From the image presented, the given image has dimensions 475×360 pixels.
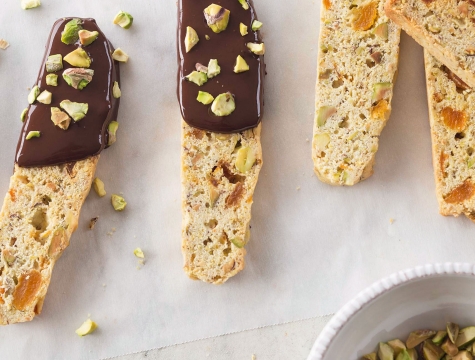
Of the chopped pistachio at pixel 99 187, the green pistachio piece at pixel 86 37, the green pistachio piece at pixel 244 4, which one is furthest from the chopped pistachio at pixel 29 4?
the green pistachio piece at pixel 244 4

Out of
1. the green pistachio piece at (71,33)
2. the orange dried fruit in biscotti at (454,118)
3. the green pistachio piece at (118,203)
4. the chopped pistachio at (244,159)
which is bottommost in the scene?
the green pistachio piece at (118,203)

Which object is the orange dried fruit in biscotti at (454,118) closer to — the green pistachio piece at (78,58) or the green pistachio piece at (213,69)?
the green pistachio piece at (213,69)

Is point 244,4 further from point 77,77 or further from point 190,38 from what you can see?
point 77,77

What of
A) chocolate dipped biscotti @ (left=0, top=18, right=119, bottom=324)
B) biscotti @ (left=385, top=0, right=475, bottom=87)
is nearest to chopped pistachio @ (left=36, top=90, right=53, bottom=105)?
chocolate dipped biscotti @ (left=0, top=18, right=119, bottom=324)

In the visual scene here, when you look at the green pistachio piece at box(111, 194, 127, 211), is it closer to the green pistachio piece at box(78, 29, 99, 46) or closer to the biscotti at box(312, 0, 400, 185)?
the green pistachio piece at box(78, 29, 99, 46)

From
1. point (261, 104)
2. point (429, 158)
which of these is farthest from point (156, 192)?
point (429, 158)

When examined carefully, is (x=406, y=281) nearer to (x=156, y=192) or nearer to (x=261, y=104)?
→ (x=261, y=104)
